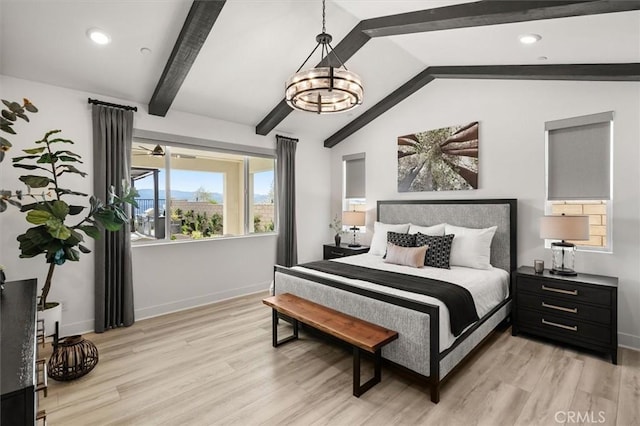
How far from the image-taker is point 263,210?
5277mm

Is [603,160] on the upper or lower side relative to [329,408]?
upper

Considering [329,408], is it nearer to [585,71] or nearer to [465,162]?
[465,162]

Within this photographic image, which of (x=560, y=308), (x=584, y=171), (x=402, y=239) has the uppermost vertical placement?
(x=584, y=171)

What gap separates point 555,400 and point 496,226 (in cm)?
201

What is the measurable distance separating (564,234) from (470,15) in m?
2.20

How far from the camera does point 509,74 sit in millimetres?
3508

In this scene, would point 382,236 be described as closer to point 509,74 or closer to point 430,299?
point 430,299

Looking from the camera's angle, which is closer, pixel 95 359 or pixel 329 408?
pixel 329 408

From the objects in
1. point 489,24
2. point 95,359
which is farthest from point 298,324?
point 489,24

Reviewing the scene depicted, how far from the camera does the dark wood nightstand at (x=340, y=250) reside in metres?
5.05

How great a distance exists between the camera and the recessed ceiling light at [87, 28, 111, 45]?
2.73 meters

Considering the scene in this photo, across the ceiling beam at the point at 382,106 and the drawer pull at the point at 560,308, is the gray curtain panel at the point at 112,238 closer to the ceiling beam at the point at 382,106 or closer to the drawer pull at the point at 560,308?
the ceiling beam at the point at 382,106

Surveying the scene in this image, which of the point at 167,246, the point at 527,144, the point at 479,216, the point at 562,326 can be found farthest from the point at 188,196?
the point at 562,326

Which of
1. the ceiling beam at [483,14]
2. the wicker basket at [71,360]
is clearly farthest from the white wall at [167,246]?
the ceiling beam at [483,14]
